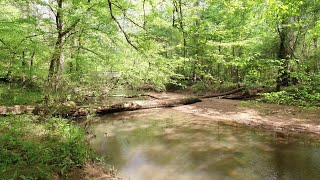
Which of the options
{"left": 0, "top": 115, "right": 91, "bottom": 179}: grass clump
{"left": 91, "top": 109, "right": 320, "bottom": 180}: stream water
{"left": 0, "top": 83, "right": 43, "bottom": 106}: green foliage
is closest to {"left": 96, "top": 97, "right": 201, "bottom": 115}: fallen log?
{"left": 91, "top": 109, "right": 320, "bottom": 180}: stream water

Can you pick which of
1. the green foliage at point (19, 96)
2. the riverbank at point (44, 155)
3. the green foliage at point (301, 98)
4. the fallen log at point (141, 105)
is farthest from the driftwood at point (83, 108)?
the green foliage at point (301, 98)

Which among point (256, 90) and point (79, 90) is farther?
point (256, 90)

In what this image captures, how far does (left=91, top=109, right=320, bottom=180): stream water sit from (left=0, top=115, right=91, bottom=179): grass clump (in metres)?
1.46

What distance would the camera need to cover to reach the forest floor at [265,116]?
37.5 ft

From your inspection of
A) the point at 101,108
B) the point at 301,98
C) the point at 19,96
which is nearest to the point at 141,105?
the point at 101,108

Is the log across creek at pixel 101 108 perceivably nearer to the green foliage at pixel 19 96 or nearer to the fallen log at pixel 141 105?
the fallen log at pixel 141 105

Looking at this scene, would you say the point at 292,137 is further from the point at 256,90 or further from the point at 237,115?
the point at 256,90

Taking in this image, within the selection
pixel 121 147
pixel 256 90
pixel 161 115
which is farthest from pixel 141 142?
pixel 256 90

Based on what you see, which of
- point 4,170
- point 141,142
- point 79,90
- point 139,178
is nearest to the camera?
point 4,170

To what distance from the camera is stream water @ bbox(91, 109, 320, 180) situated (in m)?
6.88

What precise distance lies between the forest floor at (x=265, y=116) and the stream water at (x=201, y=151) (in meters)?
1.01

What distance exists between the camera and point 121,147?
9.17 meters

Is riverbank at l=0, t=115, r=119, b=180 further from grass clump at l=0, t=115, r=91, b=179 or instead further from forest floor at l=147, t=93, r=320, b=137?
forest floor at l=147, t=93, r=320, b=137

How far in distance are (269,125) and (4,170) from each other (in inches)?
420
